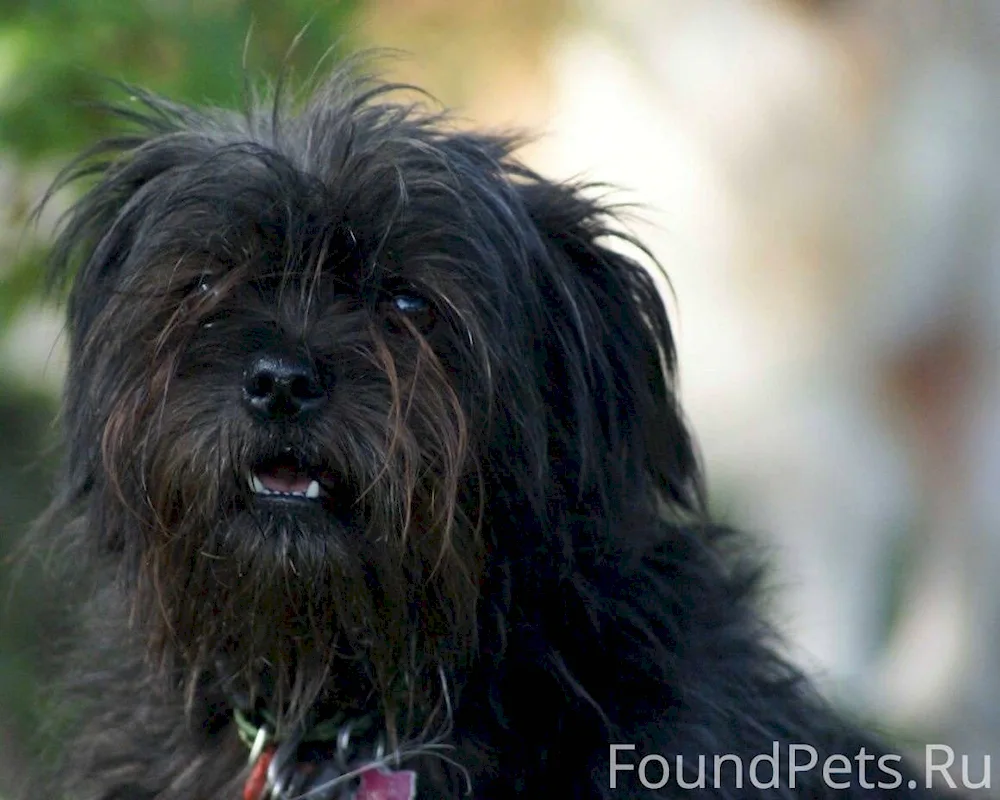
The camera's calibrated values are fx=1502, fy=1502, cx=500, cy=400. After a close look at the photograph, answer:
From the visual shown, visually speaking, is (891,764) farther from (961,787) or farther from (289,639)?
(289,639)

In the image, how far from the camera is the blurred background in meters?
6.61

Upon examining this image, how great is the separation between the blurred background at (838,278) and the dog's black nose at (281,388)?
300 centimetres

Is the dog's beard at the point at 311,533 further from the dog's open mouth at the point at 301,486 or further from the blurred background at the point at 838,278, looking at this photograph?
the blurred background at the point at 838,278

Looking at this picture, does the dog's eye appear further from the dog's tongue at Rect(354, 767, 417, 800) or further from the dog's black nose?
the dog's tongue at Rect(354, 767, 417, 800)

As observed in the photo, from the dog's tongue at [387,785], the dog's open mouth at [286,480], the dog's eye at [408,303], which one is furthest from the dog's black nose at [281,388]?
the dog's tongue at [387,785]

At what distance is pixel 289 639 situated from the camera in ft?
9.17

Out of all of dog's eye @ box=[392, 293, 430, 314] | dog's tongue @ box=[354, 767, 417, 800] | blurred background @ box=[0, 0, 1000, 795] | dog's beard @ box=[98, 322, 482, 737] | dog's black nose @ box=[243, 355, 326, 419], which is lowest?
dog's tongue @ box=[354, 767, 417, 800]

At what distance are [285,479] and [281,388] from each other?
0.71ft

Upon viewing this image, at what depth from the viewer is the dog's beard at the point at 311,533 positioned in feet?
8.51

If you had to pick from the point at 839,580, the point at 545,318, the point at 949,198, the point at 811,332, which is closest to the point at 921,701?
the point at 839,580

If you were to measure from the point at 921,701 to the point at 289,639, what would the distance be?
473 cm

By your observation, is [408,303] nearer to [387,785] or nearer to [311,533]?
[311,533]

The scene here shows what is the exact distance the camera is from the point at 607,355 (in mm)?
3049

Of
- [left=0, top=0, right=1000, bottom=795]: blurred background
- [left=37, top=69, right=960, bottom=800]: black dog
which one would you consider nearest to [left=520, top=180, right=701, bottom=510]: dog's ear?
[left=37, top=69, right=960, bottom=800]: black dog
